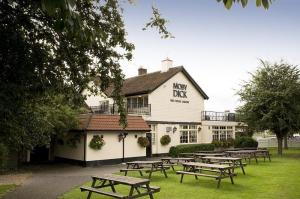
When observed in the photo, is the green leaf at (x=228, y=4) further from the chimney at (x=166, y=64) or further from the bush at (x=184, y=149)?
the chimney at (x=166, y=64)

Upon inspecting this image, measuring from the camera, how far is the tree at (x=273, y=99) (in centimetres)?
2806

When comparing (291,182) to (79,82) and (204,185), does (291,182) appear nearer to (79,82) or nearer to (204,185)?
(204,185)

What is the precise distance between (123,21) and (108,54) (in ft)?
4.16

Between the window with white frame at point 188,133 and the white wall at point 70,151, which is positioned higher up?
the window with white frame at point 188,133

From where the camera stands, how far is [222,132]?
3747cm

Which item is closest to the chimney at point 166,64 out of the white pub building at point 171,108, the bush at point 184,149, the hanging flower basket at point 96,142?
the white pub building at point 171,108

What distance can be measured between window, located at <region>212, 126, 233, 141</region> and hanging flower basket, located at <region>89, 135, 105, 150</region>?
54.6 feet

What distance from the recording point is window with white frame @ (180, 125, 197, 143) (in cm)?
3312

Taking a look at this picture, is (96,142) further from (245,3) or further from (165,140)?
(245,3)

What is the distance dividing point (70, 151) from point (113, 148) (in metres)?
3.25

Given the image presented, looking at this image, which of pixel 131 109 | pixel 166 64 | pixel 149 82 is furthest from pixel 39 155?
pixel 166 64

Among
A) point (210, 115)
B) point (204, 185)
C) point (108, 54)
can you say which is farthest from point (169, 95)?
point (108, 54)

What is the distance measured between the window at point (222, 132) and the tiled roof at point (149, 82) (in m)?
3.86

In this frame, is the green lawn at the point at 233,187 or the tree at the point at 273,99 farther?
the tree at the point at 273,99
